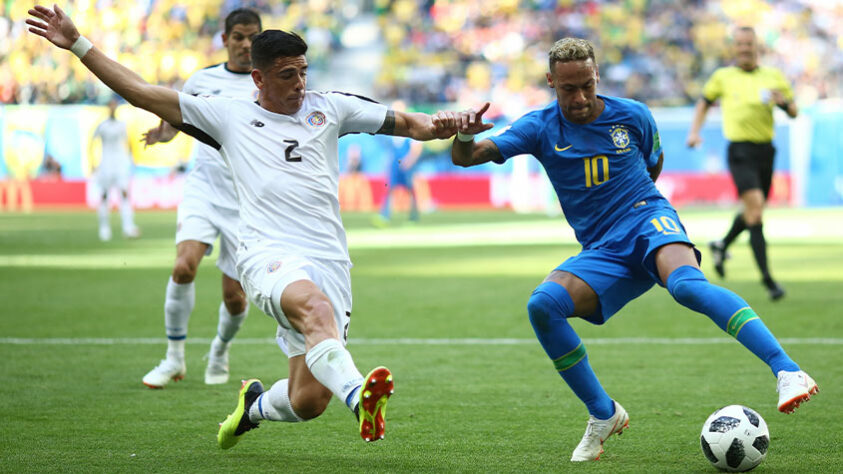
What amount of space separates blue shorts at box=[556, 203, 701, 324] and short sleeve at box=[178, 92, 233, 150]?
5.73 feet

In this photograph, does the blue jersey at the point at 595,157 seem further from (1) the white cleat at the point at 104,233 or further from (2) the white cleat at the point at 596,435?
(1) the white cleat at the point at 104,233

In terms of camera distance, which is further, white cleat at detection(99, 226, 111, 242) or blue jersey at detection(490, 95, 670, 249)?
white cleat at detection(99, 226, 111, 242)

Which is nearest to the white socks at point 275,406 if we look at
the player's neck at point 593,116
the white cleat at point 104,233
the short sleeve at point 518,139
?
the short sleeve at point 518,139

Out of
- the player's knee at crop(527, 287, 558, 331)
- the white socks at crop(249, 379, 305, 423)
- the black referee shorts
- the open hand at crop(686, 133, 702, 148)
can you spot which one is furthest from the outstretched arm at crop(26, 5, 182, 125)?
the black referee shorts

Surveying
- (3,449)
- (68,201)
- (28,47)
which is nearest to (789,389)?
(3,449)

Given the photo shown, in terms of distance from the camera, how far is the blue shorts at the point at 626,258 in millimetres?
5168

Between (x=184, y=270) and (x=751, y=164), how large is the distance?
6.72 m

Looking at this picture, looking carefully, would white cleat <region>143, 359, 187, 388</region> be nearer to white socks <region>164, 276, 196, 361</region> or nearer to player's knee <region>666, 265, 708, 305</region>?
white socks <region>164, 276, 196, 361</region>

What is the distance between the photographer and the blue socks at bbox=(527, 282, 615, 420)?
199 inches

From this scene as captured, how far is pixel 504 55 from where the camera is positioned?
115 ft

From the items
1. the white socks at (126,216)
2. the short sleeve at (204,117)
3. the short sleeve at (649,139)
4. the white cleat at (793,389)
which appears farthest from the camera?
the white socks at (126,216)

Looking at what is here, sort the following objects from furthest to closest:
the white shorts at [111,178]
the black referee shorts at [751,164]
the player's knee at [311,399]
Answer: the white shorts at [111,178] → the black referee shorts at [751,164] → the player's knee at [311,399]

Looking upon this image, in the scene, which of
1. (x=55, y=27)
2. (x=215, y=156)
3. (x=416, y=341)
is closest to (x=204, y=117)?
(x=55, y=27)

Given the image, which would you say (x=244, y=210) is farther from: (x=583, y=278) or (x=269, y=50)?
(x=583, y=278)
